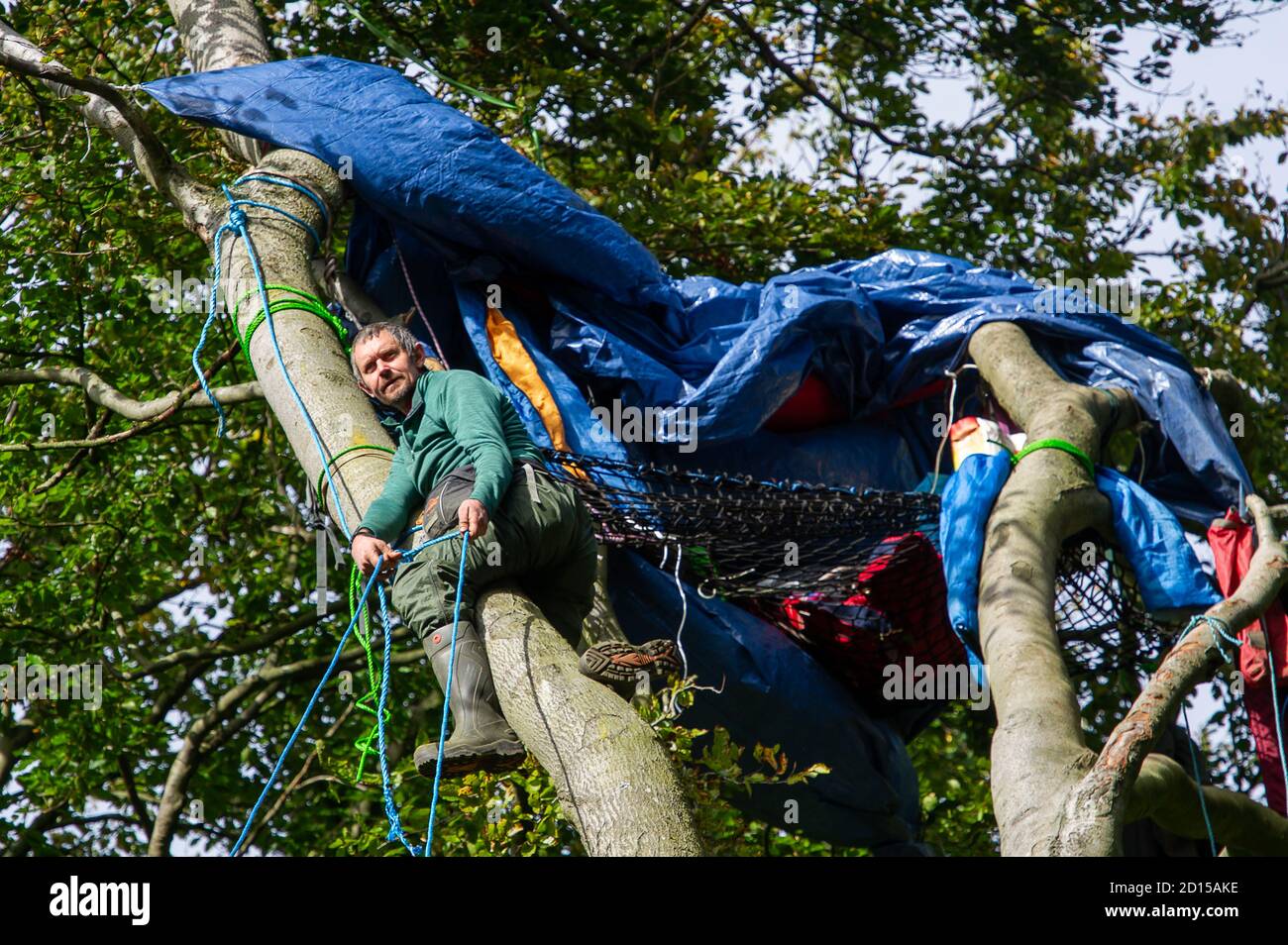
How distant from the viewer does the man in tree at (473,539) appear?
2.97 metres

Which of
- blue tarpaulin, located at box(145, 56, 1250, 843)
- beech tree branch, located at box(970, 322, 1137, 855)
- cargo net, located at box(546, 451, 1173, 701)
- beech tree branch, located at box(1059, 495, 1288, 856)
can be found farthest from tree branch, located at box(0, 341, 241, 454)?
beech tree branch, located at box(1059, 495, 1288, 856)

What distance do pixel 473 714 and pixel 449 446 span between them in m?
0.57

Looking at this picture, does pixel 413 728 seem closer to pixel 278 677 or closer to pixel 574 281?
pixel 278 677

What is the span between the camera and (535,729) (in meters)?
2.68

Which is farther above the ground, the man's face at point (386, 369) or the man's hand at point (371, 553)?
the man's face at point (386, 369)

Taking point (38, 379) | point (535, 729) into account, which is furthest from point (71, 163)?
point (535, 729)

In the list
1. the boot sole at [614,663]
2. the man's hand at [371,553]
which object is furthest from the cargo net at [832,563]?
the boot sole at [614,663]

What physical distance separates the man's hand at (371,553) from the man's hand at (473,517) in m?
0.18

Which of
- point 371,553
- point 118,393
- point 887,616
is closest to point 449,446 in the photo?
point 371,553

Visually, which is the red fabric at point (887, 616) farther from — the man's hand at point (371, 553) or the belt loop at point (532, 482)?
the man's hand at point (371, 553)

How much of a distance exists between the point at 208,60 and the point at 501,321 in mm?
1158

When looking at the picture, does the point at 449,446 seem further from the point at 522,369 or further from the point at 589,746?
the point at 522,369

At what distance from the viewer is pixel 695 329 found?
494 cm
